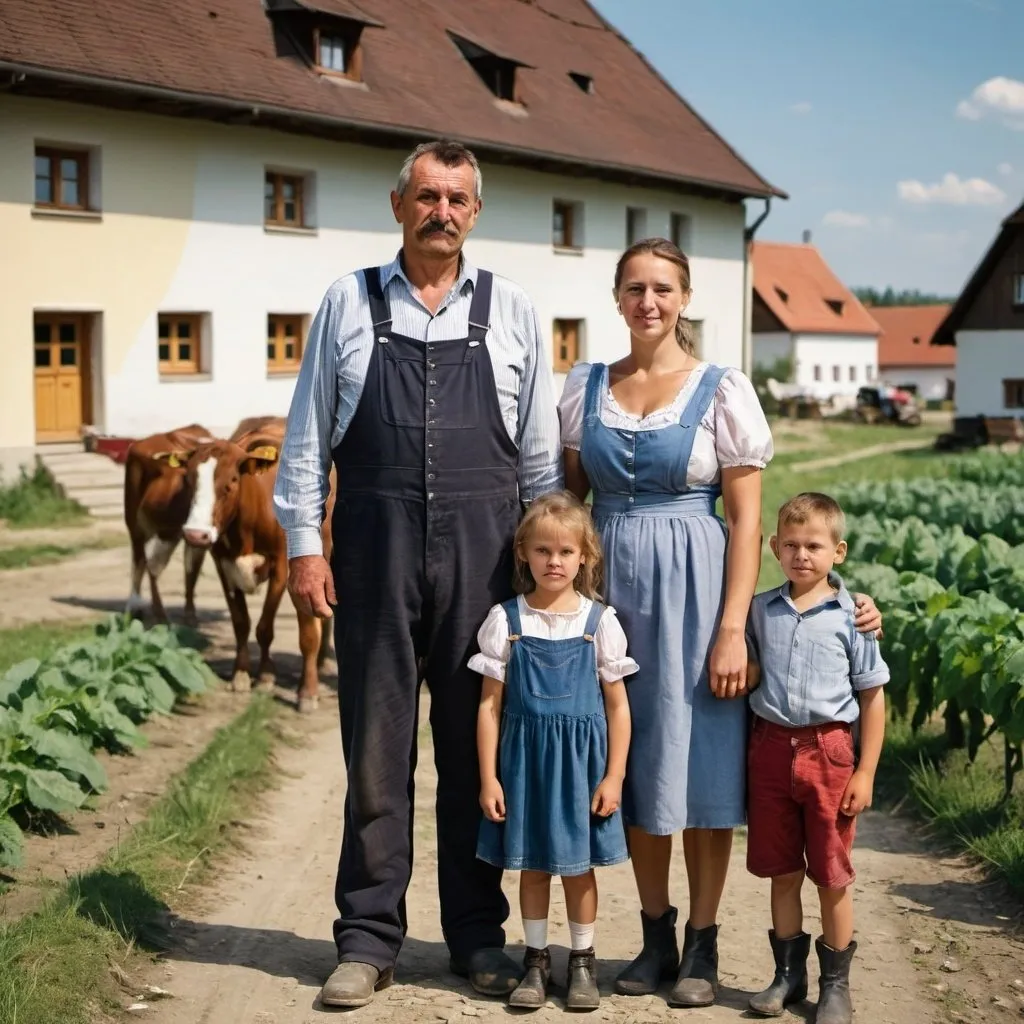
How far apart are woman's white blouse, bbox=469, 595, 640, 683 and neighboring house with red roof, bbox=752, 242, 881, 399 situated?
52.9 m

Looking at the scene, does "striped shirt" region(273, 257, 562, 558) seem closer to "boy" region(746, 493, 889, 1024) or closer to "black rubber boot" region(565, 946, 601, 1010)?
"boy" region(746, 493, 889, 1024)

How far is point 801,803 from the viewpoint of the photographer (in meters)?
4.07

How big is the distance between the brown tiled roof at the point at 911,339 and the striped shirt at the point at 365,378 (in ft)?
251

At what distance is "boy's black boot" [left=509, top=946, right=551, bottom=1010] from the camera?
4.04 metres

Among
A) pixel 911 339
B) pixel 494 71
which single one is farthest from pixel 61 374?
pixel 911 339

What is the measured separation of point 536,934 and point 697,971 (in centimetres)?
47

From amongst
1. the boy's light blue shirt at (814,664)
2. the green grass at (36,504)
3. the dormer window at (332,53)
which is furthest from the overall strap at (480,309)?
the dormer window at (332,53)

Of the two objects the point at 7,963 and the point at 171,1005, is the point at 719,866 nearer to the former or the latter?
the point at 171,1005

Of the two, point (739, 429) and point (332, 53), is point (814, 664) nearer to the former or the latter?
point (739, 429)

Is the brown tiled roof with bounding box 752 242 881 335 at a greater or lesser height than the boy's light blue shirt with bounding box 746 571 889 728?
greater

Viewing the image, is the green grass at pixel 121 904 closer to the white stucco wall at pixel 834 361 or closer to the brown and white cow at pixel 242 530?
the brown and white cow at pixel 242 530

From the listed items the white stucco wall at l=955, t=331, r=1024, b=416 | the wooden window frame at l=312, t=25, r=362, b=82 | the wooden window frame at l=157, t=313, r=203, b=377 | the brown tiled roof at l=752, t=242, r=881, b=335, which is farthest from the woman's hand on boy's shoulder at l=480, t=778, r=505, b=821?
the brown tiled roof at l=752, t=242, r=881, b=335

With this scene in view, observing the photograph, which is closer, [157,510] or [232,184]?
[157,510]

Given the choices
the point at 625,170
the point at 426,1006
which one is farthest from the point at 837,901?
the point at 625,170
